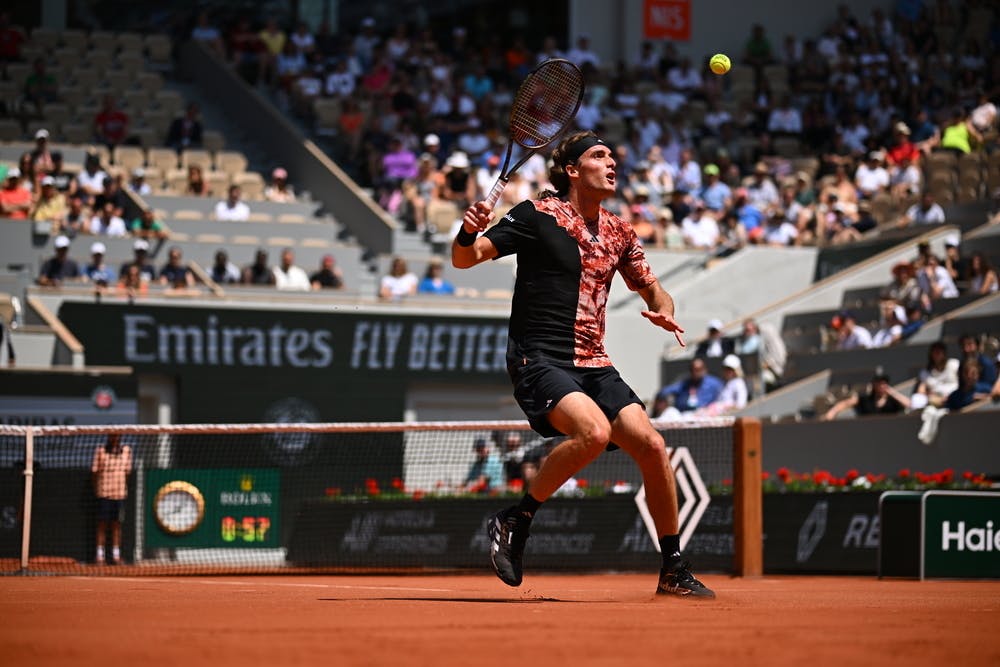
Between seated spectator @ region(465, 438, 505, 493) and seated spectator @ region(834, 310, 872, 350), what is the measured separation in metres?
5.53

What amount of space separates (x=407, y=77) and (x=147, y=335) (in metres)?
8.95

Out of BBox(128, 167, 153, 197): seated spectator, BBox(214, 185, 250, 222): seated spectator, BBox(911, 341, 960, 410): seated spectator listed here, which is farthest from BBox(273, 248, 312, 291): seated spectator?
BBox(911, 341, 960, 410): seated spectator

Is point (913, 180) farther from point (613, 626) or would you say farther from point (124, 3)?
point (613, 626)

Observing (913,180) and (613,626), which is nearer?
(613,626)

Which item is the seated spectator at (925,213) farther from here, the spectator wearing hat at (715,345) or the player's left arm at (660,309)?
the player's left arm at (660,309)

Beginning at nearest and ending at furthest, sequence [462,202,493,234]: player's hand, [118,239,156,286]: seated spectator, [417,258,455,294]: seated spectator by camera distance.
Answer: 1. [462,202,493,234]: player's hand
2. [118,239,156,286]: seated spectator
3. [417,258,455,294]: seated spectator

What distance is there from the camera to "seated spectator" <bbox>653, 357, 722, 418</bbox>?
850 inches

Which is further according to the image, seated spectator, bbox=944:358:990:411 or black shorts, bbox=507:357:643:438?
seated spectator, bbox=944:358:990:411

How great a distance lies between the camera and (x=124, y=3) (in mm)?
32625

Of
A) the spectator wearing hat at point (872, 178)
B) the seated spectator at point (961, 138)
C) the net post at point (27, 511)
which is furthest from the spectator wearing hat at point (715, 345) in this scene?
the net post at point (27, 511)

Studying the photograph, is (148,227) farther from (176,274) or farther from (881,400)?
(881,400)

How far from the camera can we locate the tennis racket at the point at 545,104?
905 cm

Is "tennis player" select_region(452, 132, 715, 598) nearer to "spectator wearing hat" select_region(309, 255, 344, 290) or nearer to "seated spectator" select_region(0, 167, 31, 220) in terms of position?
"spectator wearing hat" select_region(309, 255, 344, 290)

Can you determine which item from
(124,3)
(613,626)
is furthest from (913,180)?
(613,626)
